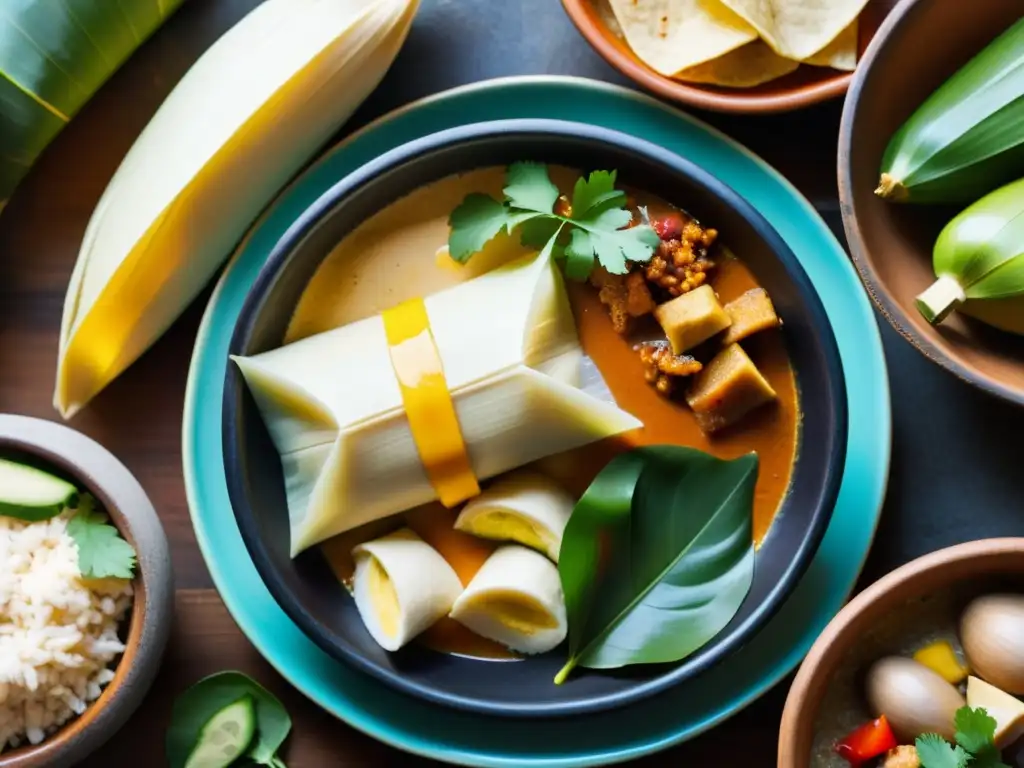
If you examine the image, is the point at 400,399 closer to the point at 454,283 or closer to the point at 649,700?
the point at 454,283

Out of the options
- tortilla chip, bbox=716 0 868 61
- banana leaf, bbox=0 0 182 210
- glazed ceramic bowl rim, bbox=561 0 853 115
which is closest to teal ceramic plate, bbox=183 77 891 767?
glazed ceramic bowl rim, bbox=561 0 853 115

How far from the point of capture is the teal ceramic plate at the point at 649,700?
1.41m

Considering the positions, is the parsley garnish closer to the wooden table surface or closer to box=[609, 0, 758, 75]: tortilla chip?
the wooden table surface

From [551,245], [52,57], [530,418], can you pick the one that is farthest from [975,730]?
[52,57]

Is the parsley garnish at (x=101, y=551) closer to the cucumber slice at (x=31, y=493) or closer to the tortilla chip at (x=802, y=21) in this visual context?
the cucumber slice at (x=31, y=493)

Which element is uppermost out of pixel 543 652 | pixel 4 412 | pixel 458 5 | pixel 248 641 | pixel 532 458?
pixel 458 5

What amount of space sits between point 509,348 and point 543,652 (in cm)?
41

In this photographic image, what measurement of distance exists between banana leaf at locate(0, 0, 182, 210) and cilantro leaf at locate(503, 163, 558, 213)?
1.84ft

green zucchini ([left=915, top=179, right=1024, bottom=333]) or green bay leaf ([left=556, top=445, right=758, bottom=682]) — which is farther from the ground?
green zucchini ([left=915, top=179, right=1024, bottom=333])

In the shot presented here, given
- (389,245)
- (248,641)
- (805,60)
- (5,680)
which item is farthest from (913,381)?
(5,680)

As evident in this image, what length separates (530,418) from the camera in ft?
4.72

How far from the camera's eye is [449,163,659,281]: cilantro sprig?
1395 millimetres

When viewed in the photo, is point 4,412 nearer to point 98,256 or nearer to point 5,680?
point 98,256

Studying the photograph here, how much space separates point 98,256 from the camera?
148cm
